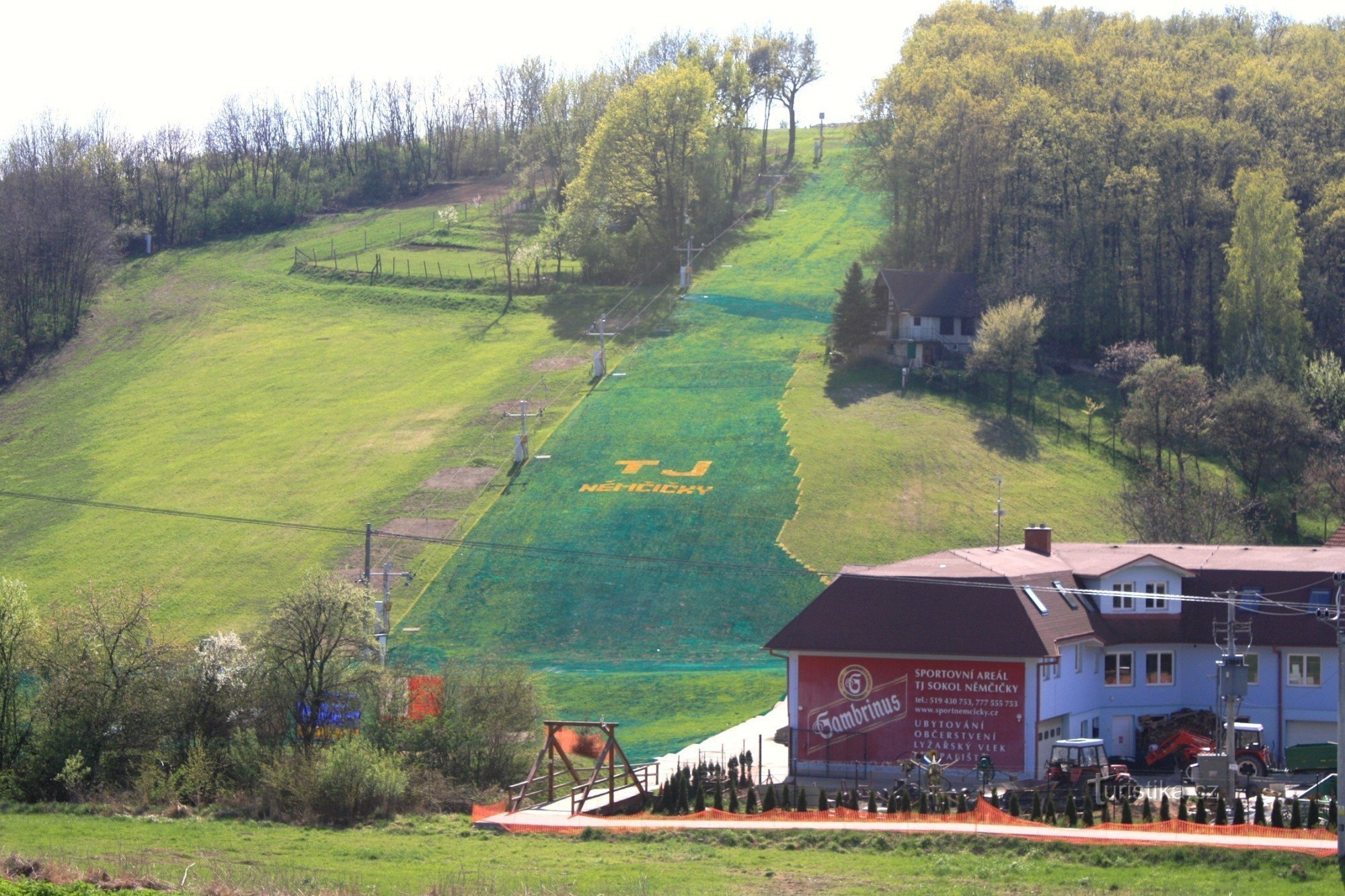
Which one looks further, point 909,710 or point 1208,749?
point 909,710

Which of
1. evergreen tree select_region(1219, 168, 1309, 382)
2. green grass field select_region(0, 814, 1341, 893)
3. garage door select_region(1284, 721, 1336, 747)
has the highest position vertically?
evergreen tree select_region(1219, 168, 1309, 382)

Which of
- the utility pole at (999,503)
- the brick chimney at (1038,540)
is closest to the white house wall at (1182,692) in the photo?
the brick chimney at (1038,540)

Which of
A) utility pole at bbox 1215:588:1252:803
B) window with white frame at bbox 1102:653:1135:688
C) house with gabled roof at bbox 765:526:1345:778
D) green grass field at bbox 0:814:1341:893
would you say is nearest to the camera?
green grass field at bbox 0:814:1341:893

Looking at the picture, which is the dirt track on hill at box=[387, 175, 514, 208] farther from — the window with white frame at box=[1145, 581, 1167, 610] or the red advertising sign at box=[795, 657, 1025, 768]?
the red advertising sign at box=[795, 657, 1025, 768]

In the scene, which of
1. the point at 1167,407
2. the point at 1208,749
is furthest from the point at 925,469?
the point at 1208,749

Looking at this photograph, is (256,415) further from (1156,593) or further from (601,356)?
(1156,593)

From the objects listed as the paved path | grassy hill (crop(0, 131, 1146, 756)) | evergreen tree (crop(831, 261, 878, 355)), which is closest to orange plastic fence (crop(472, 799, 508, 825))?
the paved path
